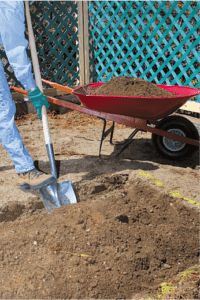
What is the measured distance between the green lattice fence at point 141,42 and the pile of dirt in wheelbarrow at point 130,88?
4.94 feet

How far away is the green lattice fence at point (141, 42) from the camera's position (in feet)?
18.6

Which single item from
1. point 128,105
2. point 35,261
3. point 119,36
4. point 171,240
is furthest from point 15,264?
point 119,36

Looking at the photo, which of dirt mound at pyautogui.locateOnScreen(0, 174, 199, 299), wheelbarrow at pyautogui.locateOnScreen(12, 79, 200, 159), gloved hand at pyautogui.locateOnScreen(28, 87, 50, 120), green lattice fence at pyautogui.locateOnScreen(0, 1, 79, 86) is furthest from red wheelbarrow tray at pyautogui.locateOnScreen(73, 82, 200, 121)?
green lattice fence at pyautogui.locateOnScreen(0, 1, 79, 86)

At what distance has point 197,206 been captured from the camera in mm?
3453

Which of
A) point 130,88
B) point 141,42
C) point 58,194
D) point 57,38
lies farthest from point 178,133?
point 57,38

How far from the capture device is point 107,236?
288cm

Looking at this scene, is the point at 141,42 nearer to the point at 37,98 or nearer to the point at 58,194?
the point at 37,98

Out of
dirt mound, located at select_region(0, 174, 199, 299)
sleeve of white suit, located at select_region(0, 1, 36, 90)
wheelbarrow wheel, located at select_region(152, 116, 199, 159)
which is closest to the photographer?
dirt mound, located at select_region(0, 174, 199, 299)

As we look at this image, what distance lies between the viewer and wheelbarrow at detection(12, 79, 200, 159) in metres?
3.85

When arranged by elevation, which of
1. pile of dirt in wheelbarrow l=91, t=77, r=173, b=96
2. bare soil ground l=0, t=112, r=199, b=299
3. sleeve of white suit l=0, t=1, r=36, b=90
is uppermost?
sleeve of white suit l=0, t=1, r=36, b=90

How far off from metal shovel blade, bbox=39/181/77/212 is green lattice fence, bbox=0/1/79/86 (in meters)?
3.24

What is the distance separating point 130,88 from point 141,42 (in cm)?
250

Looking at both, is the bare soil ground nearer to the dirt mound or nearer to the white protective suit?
the dirt mound

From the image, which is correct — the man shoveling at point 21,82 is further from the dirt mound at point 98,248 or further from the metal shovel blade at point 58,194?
the dirt mound at point 98,248
